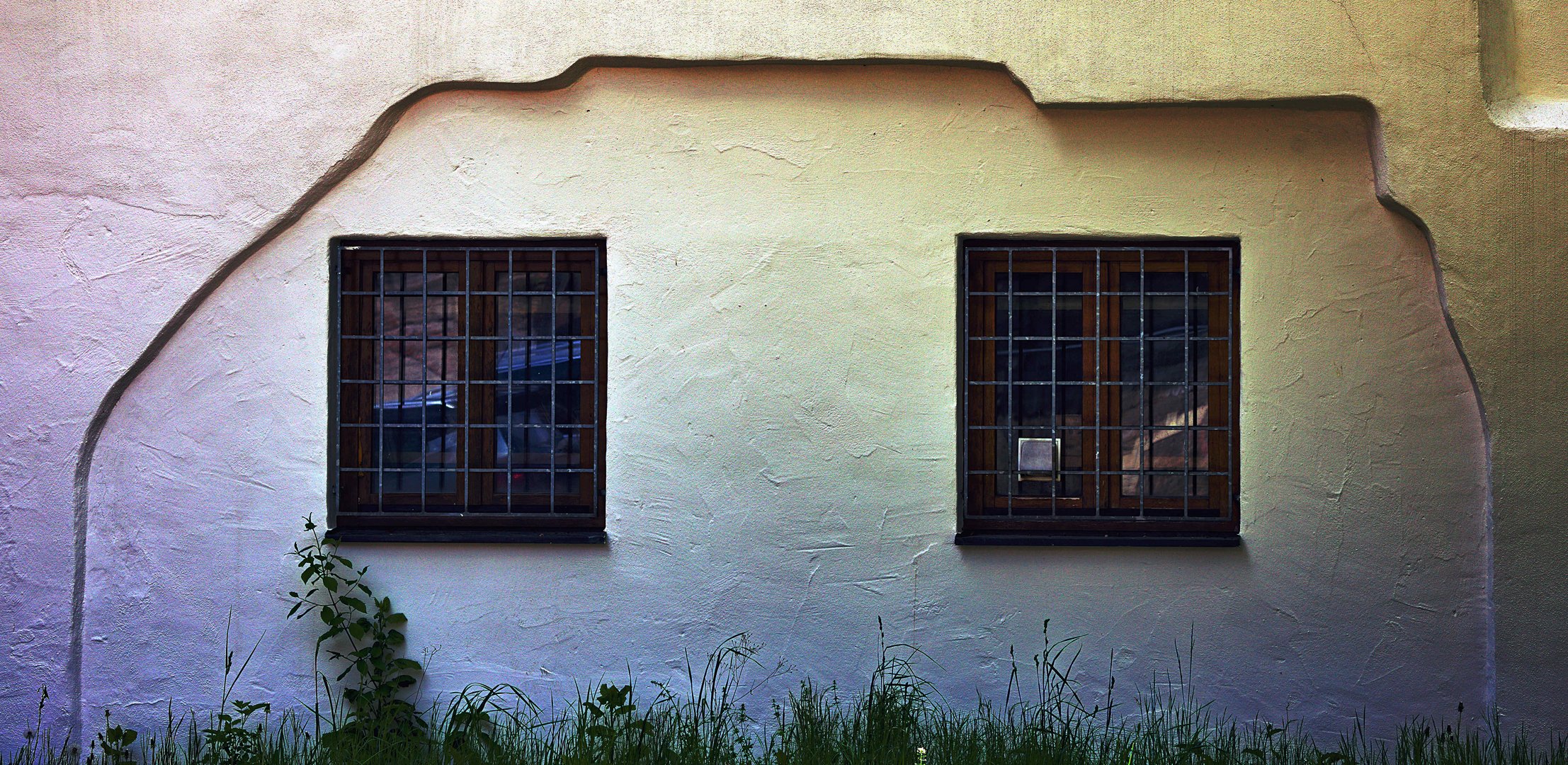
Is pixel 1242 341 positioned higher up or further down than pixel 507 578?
higher up

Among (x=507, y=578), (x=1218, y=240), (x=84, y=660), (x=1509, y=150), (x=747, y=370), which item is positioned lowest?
(x=84, y=660)

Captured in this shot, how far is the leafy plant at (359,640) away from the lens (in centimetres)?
428

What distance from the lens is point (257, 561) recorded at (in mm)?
4398

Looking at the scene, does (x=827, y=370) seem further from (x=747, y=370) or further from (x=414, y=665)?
(x=414, y=665)

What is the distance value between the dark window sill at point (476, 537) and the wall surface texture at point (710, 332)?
67 mm

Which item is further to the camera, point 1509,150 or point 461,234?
point 461,234

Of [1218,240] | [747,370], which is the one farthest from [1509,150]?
[747,370]

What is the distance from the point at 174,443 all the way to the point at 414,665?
1293 millimetres

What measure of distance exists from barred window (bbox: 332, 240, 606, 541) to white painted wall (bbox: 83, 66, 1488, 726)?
0.43ft

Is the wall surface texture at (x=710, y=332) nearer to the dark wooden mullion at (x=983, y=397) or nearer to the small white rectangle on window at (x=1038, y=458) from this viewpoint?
the dark wooden mullion at (x=983, y=397)

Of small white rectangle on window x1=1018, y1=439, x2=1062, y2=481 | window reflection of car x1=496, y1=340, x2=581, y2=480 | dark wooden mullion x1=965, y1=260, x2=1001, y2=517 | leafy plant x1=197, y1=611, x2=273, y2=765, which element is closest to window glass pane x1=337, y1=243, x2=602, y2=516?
window reflection of car x1=496, y1=340, x2=581, y2=480

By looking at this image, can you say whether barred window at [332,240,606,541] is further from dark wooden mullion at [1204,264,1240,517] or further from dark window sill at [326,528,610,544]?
dark wooden mullion at [1204,264,1240,517]

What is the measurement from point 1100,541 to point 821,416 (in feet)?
3.85

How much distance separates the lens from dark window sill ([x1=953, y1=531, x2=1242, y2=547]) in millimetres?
4270
